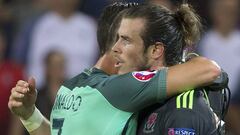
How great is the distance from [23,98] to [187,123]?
0.98 meters

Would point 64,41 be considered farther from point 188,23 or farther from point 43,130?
point 188,23

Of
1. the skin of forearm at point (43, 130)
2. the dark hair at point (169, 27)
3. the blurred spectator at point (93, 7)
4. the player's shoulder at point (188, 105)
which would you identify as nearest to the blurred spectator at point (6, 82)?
the blurred spectator at point (93, 7)

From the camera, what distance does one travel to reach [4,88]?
7945 mm

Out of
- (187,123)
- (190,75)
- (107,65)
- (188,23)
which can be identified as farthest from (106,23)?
(187,123)

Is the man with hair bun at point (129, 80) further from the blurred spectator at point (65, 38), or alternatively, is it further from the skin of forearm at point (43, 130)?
the blurred spectator at point (65, 38)

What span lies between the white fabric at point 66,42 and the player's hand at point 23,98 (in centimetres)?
358

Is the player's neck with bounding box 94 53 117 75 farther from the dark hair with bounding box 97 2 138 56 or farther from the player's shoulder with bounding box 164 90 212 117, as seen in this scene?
the player's shoulder with bounding box 164 90 212 117

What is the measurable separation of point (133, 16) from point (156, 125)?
62 centimetres

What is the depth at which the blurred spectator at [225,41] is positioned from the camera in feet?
26.7

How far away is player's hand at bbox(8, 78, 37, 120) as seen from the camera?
412 centimetres

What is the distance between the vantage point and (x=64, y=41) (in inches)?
323

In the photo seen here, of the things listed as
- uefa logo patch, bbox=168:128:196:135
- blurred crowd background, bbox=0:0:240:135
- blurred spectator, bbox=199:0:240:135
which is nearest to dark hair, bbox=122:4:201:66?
uefa logo patch, bbox=168:128:196:135

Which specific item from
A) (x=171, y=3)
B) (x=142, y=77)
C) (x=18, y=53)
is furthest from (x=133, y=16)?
(x=18, y=53)

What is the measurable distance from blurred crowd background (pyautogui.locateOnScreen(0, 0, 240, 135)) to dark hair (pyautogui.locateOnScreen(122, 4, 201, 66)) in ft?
12.0
